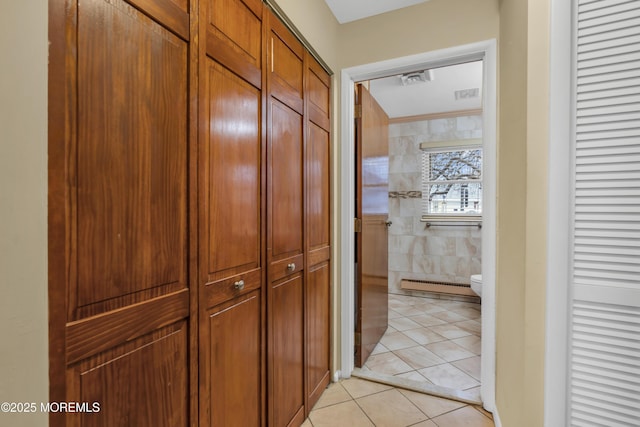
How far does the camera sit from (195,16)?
3.10 feet

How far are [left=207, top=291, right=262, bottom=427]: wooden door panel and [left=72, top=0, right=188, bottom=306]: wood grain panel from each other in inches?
10.6

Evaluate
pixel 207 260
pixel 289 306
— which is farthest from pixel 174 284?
pixel 289 306

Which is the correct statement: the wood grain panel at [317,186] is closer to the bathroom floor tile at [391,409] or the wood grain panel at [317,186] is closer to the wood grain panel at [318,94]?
the wood grain panel at [318,94]

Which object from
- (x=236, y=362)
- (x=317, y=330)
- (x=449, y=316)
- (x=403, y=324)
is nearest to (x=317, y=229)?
(x=317, y=330)

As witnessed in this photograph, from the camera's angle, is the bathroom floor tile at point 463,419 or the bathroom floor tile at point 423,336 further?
the bathroom floor tile at point 423,336

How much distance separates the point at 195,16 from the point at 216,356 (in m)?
1.16

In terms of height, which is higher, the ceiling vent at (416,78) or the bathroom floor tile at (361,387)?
the ceiling vent at (416,78)

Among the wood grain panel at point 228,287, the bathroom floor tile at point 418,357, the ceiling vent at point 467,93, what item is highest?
the ceiling vent at point 467,93

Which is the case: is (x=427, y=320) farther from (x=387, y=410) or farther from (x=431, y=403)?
(x=387, y=410)

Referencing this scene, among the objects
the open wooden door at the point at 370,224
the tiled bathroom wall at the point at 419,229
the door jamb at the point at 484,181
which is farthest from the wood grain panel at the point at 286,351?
the tiled bathroom wall at the point at 419,229

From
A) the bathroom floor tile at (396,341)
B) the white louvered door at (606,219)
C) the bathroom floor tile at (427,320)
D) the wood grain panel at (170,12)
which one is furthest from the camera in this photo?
the bathroom floor tile at (427,320)

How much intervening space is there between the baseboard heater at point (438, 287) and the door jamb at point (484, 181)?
2106 millimetres

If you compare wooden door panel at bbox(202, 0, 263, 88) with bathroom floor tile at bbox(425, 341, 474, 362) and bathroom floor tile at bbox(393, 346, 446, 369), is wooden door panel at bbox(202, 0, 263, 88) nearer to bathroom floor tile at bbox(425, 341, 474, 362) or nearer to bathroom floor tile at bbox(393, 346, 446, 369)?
bathroom floor tile at bbox(393, 346, 446, 369)

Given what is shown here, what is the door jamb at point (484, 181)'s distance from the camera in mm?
1736
